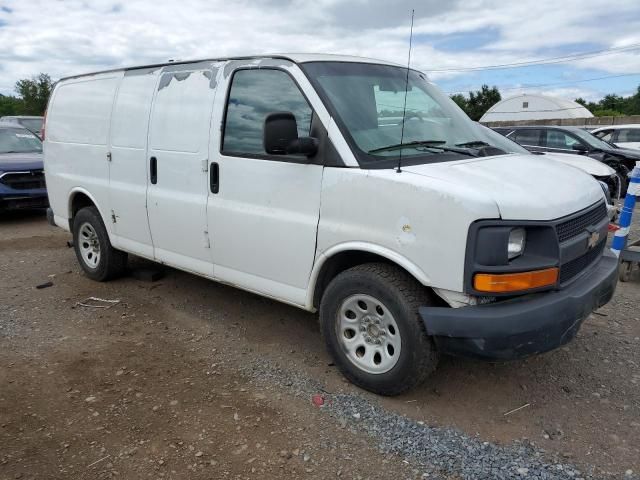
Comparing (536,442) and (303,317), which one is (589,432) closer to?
(536,442)

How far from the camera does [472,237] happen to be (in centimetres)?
281

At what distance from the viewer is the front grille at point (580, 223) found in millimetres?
3037

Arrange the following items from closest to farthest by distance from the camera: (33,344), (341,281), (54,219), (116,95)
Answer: (341,281) → (33,344) → (116,95) → (54,219)

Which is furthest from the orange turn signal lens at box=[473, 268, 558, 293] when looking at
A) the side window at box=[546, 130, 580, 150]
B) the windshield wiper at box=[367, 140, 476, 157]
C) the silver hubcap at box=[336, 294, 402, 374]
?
the side window at box=[546, 130, 580, 150]

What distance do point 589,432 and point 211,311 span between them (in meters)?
3.21

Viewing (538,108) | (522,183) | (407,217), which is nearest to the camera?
(407,217)

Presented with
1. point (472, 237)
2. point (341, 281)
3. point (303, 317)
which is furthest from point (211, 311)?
point (472, 237)

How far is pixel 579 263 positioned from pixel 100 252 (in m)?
4.56

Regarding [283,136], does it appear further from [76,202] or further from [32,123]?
[32,123]

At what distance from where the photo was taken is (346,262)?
11.7ft

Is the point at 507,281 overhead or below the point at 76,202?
overhead

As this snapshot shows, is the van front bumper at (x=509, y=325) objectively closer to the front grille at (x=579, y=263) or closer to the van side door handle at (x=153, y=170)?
the front grille at (x=579, y=263)

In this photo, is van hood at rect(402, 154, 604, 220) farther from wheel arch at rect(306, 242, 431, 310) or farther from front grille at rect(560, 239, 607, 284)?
wheel arch at rect(306, 242, 431, 310)

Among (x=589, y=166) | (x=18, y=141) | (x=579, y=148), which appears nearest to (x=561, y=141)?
(x=579, y=148)
